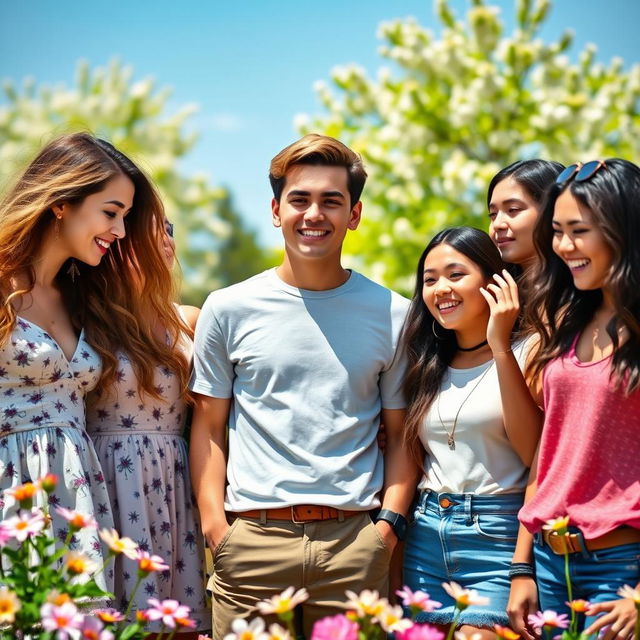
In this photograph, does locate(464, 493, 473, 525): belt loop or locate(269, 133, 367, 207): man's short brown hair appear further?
locate(269, 133, 367, 207): man's short brown hair

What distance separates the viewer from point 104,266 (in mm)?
3846

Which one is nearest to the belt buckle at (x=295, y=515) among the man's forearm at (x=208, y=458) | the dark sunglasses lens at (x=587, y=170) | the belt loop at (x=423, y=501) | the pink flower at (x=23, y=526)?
the man's forearm at (x=208, y=458)

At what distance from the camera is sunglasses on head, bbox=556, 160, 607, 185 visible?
112 inches

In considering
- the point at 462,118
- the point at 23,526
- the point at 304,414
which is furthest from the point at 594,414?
the point at 462,118

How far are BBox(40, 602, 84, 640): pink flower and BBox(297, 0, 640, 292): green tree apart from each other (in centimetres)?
1156

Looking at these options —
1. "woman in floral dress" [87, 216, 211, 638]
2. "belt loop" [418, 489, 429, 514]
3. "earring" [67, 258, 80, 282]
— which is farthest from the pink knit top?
"earring" [67, 258, 80, 282]

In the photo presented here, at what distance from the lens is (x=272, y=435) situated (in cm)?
346

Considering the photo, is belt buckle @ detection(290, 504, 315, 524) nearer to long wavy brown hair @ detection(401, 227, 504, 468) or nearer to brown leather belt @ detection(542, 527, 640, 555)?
long wavy brown hair @ detection(401, 227, 504, 468)

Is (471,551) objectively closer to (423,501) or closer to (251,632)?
(423,501)

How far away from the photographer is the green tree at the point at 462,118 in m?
13.4

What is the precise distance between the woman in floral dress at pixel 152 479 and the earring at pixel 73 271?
1.40 ft

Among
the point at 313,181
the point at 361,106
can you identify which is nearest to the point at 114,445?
the point at 313,181

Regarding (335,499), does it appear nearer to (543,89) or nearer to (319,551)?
(319,551)

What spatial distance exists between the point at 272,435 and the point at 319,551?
47 centimetres
